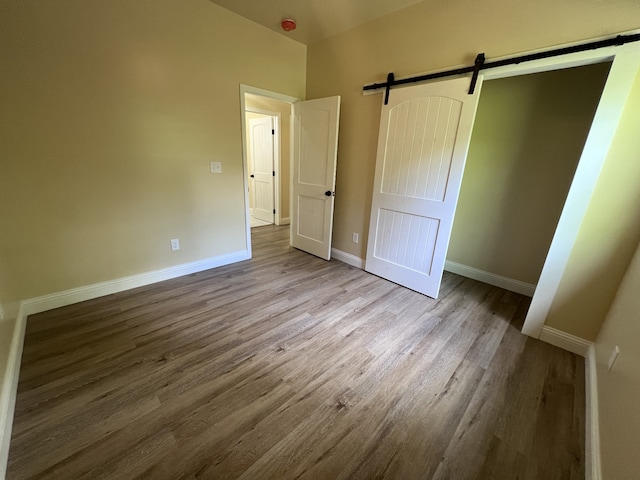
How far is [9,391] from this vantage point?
1307 mm

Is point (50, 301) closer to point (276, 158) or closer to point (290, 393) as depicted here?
point (290, 393)

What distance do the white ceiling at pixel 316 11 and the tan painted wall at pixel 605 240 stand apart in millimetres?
1976

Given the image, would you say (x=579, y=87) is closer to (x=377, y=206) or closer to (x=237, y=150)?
(x=377, y=206)

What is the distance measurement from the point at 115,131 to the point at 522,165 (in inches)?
150

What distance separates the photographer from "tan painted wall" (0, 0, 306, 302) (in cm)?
182

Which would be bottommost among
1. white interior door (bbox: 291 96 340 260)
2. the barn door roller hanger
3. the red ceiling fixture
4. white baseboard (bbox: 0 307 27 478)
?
white baseboard (bbox: 0 307 27 478)

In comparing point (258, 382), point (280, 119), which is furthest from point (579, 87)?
point (280, 119)

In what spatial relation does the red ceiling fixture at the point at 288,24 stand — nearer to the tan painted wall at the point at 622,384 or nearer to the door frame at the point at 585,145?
the door frame at the point at 585,145

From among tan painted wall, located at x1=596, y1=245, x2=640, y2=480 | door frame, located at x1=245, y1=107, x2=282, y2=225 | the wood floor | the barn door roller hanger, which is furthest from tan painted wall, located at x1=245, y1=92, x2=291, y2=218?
tan painted wall, located at x1=596, y1=245, x2=640, y2=480

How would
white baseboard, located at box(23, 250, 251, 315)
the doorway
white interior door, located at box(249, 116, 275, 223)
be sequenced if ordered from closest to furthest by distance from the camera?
white baseboard, located at box(23, 250, 251, 315)
the doorway
white interior door, located at box(249, 116, 275, 223)

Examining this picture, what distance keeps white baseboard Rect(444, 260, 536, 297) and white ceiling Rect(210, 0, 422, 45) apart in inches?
108

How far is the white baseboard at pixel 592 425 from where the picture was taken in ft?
3.59

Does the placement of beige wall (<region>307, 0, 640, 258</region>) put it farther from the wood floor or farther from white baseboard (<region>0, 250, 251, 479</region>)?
Answer: white baseboard (<region>0, 250, 251, 479</region>)

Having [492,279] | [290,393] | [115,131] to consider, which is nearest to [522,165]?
[492,279]
